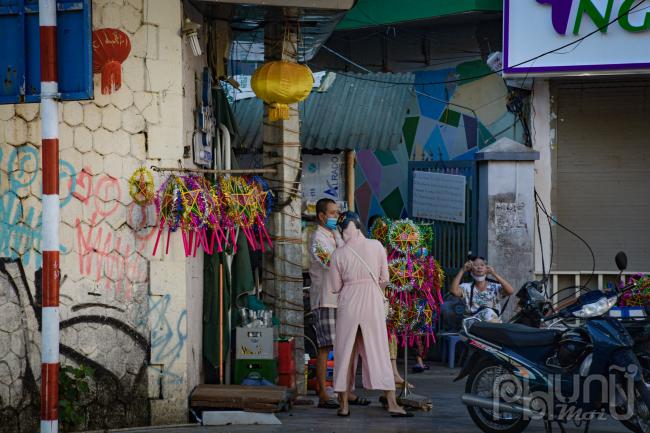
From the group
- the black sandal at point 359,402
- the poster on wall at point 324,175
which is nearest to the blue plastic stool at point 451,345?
the poster on wall at point 324,175

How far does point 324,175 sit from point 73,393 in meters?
6.11

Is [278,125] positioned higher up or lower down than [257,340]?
higher up

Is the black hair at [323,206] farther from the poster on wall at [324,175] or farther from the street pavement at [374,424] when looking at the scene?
the poster on wall at [324,175]

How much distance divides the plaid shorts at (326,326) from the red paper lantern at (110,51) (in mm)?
3059

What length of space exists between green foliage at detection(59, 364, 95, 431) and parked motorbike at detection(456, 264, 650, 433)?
125 inches

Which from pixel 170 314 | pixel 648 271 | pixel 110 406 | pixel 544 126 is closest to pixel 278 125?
pixel 170 314

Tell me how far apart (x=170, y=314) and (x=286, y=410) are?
5.22 feet

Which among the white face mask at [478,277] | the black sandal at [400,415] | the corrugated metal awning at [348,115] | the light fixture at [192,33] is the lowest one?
the black sandal at [400,415]

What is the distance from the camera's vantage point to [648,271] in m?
14.6

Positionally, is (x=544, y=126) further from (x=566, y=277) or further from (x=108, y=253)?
(x=108, y=253)

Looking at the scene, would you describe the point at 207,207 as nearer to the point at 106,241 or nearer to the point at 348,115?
the point at 106,241

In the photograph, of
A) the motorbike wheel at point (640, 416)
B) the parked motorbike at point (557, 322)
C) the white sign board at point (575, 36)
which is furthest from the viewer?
the white sign board at point (575, 36)

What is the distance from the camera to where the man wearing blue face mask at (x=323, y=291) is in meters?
10.6

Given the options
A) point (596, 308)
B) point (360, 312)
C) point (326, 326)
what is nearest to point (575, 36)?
point (326, 326)
